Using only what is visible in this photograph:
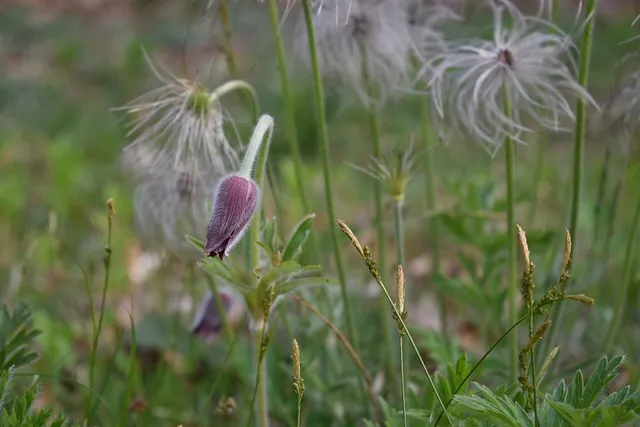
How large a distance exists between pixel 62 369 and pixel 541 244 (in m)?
1.03

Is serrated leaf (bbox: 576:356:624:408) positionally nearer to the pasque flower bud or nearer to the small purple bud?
the pasque flower bud

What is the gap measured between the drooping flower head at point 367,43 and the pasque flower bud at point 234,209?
54 cm

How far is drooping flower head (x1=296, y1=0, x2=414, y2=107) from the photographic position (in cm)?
163

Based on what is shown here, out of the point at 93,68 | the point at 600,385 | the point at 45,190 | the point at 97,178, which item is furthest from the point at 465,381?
the point at 93,68

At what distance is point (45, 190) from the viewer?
287 cm

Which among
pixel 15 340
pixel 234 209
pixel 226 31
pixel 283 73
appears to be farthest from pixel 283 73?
pixel 15 340

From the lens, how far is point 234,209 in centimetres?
109

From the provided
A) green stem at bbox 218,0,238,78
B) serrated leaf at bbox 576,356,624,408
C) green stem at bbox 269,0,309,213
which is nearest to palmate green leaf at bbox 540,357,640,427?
serrated leaf at bbox 576,356,624,408

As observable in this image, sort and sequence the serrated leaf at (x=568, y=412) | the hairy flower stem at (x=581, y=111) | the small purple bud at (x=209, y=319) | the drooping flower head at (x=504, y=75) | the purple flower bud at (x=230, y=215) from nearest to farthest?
the serrated leaf at (x=568, y=412), the purple flower bud at (x=230, y=215), the hairy flower stem at (x=581, y=111), the drooping flower head at (x=504, y=75), the small purple bud at (x=209, y=319)

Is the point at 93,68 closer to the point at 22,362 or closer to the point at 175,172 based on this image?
the point at 175,172

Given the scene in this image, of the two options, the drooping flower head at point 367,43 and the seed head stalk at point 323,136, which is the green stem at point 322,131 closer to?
the seed head stalk at point 323,136

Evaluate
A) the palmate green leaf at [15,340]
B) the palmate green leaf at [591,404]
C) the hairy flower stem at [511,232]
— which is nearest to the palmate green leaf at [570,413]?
the palmate green leaf at [591,404]

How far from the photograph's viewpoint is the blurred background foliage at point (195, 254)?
5.27ft

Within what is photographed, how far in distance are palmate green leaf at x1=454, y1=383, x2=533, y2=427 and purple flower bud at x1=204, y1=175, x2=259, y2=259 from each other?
1.14ft
